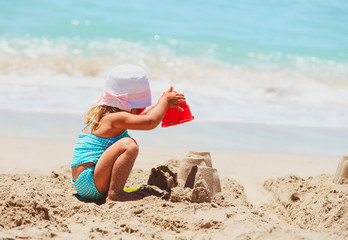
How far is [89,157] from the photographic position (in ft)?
11.0

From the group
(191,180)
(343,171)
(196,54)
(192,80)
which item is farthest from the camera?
(196,54)

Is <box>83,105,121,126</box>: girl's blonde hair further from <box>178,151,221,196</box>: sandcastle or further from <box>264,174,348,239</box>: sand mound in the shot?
<box>264,174,348,239</box>: sand mound

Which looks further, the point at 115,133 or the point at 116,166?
the point at 115,133

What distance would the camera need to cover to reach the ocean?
8.49 metres

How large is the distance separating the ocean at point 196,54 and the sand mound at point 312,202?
2916 millimetres

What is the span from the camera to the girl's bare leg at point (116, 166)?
3227 mm

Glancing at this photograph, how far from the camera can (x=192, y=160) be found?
12.7ft

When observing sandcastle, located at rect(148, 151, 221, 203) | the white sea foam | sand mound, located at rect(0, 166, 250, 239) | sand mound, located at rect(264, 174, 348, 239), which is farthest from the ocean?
sand mound, located at rect(0, 166, 250, 239)

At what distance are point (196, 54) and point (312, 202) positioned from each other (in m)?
9.20

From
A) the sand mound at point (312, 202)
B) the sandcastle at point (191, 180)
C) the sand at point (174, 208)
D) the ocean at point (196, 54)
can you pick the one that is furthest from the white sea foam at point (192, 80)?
the sandcastle at point (191, 180)

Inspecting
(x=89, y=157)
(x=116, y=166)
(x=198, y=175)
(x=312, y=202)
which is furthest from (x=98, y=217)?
(x=312, y=202)

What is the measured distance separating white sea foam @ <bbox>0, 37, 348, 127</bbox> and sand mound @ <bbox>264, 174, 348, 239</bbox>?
9.86 feet

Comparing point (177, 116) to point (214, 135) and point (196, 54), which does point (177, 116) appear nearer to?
point (214, 135)

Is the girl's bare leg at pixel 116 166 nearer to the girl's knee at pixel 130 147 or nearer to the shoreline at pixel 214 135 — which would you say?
the girl's knee at pixel 130 147
